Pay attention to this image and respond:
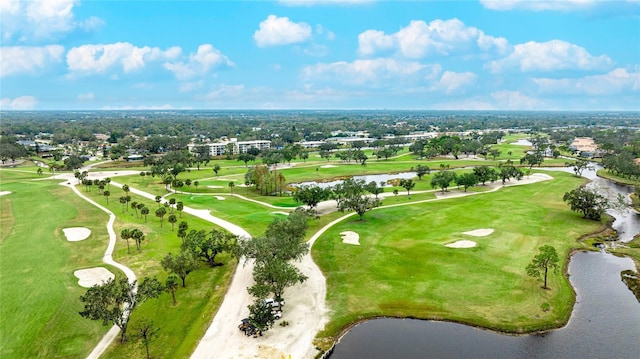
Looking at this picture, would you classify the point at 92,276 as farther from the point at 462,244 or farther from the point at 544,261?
the point at 544,261

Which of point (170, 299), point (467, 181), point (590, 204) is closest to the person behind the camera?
point (170, 299)

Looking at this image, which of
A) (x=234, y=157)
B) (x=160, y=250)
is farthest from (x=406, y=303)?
(x=234, y=157)

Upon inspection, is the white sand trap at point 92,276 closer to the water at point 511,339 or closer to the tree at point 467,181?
the water at point 511,339

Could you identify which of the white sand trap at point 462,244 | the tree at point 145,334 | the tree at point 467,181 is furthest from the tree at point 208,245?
the tree at point 467,181

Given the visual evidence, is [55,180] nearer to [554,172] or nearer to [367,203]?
[367,203]

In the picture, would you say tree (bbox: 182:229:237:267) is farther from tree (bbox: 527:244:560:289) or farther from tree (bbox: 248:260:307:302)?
tree (bbox: 527:244:560:289)

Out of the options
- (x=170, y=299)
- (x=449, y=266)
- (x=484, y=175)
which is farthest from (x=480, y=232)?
(x=170, y=299)
